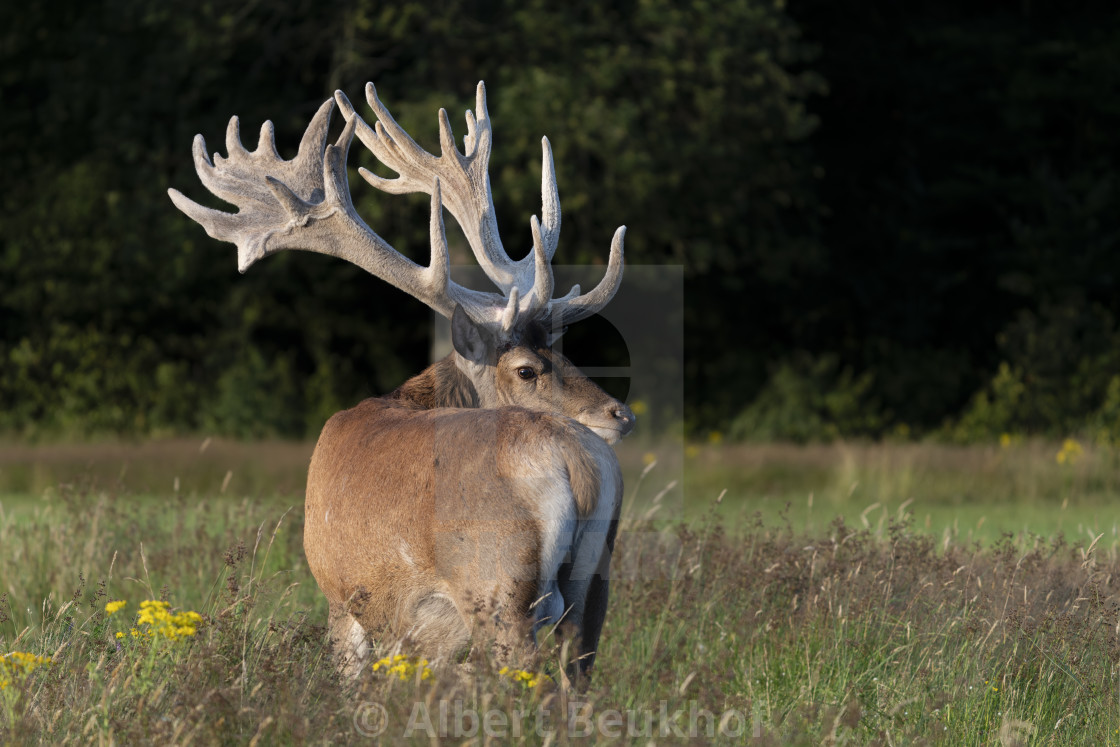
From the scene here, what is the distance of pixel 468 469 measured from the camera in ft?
13.3

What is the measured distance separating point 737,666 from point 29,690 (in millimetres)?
2825

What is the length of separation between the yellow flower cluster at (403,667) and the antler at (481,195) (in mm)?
1746

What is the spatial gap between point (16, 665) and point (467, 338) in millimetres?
2000

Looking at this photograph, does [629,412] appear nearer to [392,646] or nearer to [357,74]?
[392,646]

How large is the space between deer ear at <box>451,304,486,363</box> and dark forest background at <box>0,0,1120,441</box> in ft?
34.4

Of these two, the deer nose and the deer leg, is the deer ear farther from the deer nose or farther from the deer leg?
the deer leg

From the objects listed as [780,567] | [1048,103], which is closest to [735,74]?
[1048,103]

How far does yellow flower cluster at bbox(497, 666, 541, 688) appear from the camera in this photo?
3617 mm

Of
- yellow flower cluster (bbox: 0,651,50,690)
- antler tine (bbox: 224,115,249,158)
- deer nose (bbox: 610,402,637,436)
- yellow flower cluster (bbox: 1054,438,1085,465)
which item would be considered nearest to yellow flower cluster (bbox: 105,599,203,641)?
yellow flower cluster (bbox: 0,651,50,690)

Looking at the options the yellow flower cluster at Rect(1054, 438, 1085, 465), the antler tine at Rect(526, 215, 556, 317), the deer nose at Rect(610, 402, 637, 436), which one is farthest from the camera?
the yellow flower cluster at Rect(1054, 438, 1085, 465)

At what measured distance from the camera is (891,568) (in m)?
6.07

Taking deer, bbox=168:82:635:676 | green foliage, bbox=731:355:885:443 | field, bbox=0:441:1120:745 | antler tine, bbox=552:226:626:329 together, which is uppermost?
antler tine, bbox=552:226:626:329

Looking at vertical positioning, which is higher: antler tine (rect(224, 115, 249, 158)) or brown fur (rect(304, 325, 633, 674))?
antler tine (rect(224, 115, 249, 158))

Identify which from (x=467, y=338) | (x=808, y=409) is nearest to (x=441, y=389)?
(x=467, y=338)
